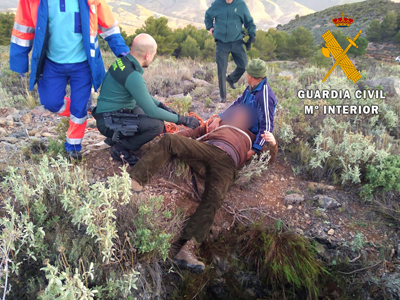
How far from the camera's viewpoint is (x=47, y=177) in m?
2.70

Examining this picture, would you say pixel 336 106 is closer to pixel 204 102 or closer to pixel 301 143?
pixel 301 143

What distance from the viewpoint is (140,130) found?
3230 mm

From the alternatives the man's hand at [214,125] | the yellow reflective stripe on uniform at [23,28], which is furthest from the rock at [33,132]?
the man's hand at [214,125]

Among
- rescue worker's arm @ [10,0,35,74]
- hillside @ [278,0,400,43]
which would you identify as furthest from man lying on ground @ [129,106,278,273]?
hillside @ [278,0,400,43]

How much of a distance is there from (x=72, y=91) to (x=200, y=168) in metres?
1.79

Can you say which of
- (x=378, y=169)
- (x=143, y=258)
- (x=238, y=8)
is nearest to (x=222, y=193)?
(x=143, y=258)

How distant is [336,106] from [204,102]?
8.38ft

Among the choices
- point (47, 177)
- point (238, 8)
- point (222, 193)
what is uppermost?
point (238, 8)

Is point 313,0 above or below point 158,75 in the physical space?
above

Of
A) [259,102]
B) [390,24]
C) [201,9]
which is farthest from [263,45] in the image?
[201,9]

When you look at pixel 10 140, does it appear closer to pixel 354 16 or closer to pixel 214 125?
pixel 214 125

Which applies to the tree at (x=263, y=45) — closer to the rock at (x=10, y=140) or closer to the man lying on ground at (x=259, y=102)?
the man lying on ground at (x=259, y=102)

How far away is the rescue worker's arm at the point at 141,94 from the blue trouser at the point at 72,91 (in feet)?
2.57

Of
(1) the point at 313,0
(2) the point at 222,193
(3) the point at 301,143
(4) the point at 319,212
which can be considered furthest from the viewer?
(1) the point at 313,0
